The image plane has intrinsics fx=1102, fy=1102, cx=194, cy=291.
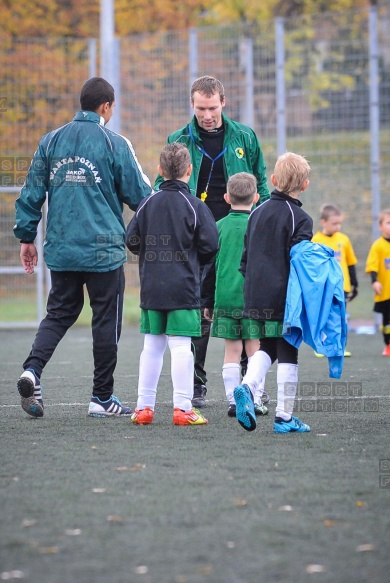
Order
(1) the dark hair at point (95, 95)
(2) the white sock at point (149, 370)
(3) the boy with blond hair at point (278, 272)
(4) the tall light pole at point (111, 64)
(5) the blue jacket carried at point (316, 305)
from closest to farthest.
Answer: (5) the blue jacket carried at point (316, 305)
(3) the boy with blond hair at point (278, 272)
(2) the white sock at point (149, 370)
(1) the dark hair at point (95, 95)
(4) the tall light pole at point (111, 64)

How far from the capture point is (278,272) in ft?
20.4

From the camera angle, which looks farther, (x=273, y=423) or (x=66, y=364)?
(x=66, y=364)

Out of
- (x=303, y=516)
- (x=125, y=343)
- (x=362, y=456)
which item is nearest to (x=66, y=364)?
(x=125, y=343)

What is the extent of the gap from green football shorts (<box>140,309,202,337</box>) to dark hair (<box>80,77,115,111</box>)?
1.36 metres

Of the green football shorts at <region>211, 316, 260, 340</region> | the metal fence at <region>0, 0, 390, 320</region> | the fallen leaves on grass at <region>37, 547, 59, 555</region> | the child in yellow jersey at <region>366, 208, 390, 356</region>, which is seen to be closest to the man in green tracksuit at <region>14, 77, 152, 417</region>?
the green football shorts at <region>211, 316, 260, 340</region>

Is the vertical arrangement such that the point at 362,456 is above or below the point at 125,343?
above

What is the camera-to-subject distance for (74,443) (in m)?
5.79

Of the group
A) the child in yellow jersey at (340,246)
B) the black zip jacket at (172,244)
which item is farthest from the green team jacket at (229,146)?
the child in yellow jersey at (340,246)

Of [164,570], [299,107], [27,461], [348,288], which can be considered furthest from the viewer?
[299,107]

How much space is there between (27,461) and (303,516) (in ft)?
5.50

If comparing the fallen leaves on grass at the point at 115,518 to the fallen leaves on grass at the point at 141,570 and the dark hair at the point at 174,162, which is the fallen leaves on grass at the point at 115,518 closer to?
the fallen leaves on grass at the point at 141,570

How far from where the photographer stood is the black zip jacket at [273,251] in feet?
20.4

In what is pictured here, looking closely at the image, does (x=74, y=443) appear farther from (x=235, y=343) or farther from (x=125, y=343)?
(x=125, y=343)

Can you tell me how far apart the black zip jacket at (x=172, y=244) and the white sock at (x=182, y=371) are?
21cm
